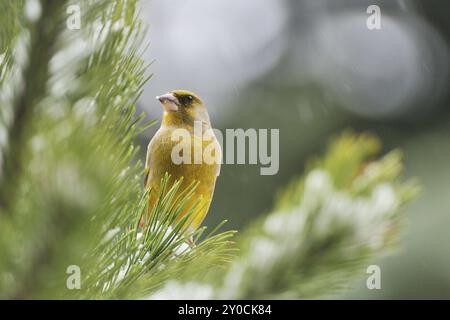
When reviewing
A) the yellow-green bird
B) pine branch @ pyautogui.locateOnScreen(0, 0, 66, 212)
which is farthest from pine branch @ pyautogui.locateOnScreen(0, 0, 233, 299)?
the yellow-green bird

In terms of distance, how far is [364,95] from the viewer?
432cm

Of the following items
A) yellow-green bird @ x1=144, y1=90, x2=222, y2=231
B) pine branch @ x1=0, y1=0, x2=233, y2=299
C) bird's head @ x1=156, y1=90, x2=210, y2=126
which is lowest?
pine branch @ x1=0, y1=0, x2=233, y2=299

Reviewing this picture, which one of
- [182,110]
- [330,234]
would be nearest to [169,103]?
[182,110]

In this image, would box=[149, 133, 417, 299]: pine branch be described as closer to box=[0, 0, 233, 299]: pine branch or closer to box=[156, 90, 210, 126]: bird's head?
box=[0, 0, 233, 299]: pine branch

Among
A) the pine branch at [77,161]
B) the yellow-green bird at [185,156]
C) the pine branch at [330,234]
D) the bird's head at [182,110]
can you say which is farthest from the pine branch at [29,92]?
the bird's head at [182,110]

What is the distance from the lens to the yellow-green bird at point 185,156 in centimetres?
192

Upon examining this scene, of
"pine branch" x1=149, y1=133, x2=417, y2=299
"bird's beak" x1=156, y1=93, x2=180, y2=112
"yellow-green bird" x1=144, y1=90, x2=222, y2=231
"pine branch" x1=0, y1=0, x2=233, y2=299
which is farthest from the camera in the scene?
"bird's beak" x1=156, y1=93, x2=180, y2=112

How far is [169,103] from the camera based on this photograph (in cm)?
239

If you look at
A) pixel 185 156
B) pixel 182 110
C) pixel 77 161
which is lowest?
pixel 77 161

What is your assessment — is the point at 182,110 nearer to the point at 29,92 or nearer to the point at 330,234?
the point at 330,234

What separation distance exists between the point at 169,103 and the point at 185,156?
1.55ft

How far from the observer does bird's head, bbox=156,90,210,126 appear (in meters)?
2.37
